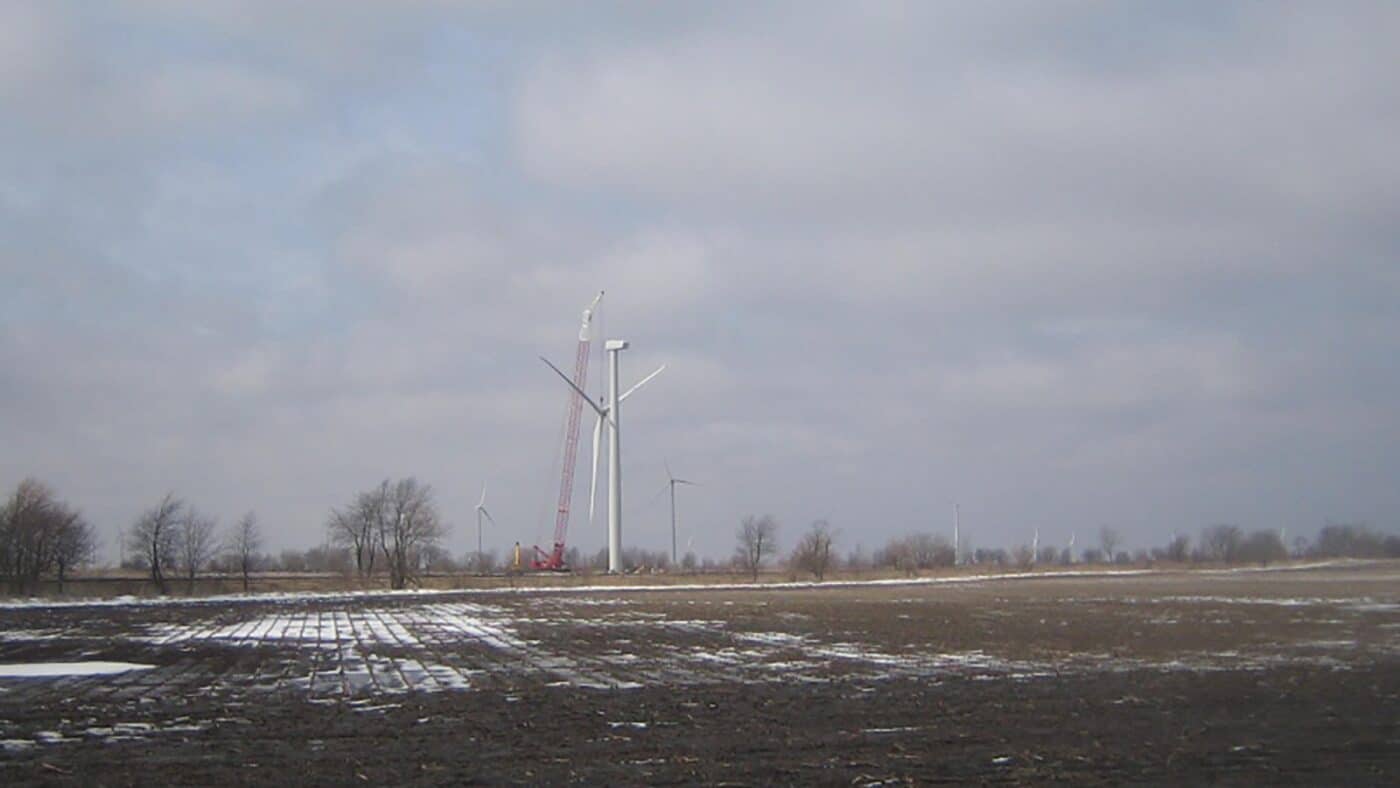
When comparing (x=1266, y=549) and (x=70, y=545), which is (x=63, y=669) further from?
(x=1266, y=549)

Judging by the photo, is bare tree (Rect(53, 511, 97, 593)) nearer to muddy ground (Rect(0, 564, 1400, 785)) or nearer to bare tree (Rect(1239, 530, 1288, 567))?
muddy ground (Rect(0, 564, 1400, 785))

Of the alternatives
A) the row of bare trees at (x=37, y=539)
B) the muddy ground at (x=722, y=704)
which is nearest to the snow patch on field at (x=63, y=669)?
the muddy ground at (x=722, y=704)

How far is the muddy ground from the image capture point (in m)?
13.4

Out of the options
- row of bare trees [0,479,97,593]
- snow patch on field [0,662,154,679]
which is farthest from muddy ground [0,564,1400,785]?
row of bare trees [0,479,97,593]

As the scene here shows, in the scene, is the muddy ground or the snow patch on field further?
the snow patch on field

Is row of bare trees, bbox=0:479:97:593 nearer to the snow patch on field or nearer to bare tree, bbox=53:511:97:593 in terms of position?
Result: bare tree, bbox=53:511:97:593

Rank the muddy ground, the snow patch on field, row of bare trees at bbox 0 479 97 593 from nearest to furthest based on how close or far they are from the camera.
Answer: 1. the muddy ground
2. the snow patch on field
3. row of bare trees at bbox 0 479 97 593

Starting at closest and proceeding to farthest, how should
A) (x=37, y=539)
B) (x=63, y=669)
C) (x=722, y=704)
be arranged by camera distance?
1. (x=722, y=704)
2. (x=63, y=669)
3. (x=37, y=539)

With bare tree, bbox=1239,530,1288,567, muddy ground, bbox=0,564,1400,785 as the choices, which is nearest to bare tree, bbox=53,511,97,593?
muddy ground, bbox=0,564,1400,785

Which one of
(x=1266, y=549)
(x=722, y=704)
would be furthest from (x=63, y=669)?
(x=1266, y=549)

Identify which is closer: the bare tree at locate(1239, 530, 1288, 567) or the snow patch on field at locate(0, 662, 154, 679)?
the snow patch on field at locate(0, 662, 154, 679)

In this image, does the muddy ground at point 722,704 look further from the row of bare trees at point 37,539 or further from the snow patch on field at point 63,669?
the row of bare trees at point 37,539

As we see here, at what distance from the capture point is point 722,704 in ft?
64.1

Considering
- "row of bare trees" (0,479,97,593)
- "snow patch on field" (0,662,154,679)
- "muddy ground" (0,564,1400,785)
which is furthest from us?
"row of bare trees" (0,479,97,593)
